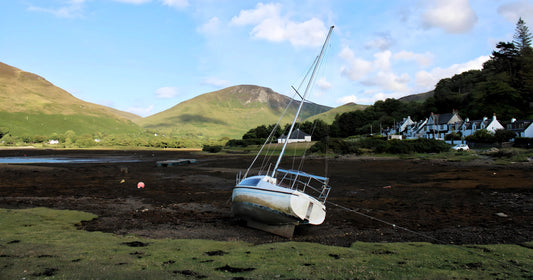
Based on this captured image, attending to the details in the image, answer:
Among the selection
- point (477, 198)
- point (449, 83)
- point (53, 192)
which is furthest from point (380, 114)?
point (53, 192)

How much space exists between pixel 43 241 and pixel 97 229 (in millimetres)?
3934

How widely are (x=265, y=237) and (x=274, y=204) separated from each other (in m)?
1.55

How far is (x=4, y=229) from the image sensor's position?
11641 millimetres

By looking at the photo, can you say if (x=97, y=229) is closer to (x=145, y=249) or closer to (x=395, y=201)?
(x=145, y=249)

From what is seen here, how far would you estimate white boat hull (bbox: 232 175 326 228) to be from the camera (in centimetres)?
1304

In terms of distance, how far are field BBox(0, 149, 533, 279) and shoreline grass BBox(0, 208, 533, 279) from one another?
0.10 feet

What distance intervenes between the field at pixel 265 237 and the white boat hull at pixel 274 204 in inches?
33.3

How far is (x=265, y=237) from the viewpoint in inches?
531

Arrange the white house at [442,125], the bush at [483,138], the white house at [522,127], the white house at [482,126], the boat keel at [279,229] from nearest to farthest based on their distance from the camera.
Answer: the boat keel at [279,229] → the bush at [483,138] → the white house at [522,127] → the white house at [482,126] → the white house at [442,125]

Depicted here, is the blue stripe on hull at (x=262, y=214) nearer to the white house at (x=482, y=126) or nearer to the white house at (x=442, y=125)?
the white house at (x=482, y=126)

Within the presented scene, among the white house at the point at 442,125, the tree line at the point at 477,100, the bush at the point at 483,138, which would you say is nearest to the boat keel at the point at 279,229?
the tree line at the point at 477,100

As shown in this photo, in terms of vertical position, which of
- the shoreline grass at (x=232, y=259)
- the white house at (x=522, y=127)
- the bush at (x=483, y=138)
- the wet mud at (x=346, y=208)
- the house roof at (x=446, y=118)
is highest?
the house roof at (x=446, y=118)

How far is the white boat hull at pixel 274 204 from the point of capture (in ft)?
42.8

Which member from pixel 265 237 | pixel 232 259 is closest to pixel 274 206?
pixel 265 237
